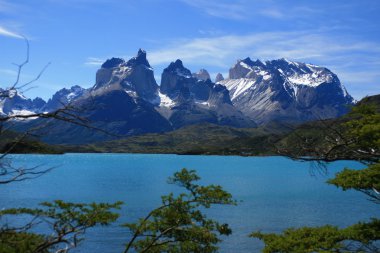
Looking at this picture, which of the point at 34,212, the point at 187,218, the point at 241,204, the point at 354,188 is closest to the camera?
the point at 34,212

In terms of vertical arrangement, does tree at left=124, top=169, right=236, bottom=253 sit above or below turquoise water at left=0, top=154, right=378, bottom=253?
above

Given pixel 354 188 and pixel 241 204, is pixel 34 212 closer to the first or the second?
pixel 354 188

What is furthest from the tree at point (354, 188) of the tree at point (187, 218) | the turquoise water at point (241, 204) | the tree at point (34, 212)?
the turquoise water at point (241, 204)

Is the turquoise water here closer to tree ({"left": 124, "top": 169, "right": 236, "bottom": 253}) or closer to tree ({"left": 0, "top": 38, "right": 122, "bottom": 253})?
tree ({"left": 124, "top": 169, "right": 236, "bottom": 253})

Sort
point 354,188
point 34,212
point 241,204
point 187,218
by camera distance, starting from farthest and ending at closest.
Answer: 1. point 241,204
2. point 354,188
3. point 187,218
4. point 34,212

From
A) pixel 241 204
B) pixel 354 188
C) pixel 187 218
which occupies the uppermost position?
pixel 354 188

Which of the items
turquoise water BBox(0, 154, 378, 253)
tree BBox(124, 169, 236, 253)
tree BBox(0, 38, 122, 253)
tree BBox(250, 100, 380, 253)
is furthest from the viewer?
turquoise water BBox(0, 154, 378, 253)

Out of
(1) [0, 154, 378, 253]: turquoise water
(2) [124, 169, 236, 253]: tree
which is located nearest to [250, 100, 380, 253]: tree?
(2) [124, 169, 236, 253]: tree

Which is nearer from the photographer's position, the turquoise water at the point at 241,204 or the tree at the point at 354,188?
the tree at the point at 354,188

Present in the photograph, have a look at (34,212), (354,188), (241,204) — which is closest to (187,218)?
(34,212)

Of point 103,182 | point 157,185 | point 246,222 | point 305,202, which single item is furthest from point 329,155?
point 103,182

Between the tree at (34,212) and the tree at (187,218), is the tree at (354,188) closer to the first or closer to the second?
the tree at (187,218)

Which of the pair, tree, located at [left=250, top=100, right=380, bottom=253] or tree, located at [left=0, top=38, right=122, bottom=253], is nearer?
tree, located at [left=0, top=38, right=122, bottom=253]

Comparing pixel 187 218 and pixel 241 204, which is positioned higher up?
pixel 187 218
